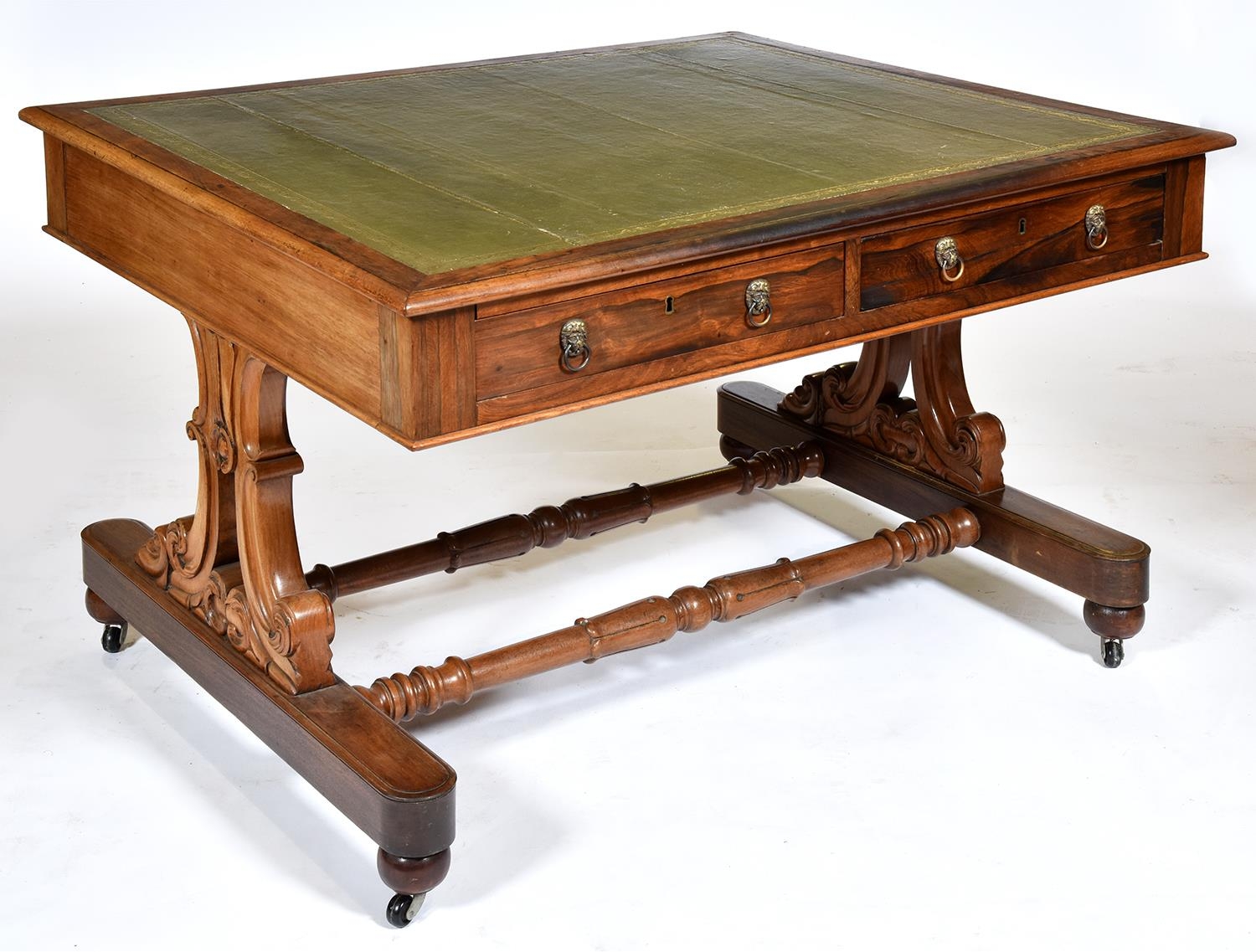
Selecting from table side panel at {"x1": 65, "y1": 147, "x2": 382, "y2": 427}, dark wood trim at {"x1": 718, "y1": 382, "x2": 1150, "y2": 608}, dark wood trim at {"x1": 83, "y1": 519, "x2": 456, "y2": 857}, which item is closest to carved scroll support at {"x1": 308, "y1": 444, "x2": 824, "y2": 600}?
dark wood trim at {"x1": 718, "y1": 382, "x2": 1150, "y2": 608}

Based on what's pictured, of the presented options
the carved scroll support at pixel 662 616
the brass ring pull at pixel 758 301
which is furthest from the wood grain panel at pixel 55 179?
the brass ring pull at pixel 758 301

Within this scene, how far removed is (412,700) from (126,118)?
3.50 ft

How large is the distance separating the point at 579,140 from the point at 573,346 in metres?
0.67

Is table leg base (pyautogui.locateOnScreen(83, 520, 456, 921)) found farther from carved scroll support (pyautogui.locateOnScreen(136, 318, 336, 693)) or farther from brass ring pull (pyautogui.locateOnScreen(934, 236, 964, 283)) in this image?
brass ring pull (pyautogui.locateOnScreen(934, 236, 964, 283))

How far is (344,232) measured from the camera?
258cm

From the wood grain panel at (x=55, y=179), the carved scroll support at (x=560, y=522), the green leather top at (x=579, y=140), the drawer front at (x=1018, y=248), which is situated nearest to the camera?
the green leather top at (x=579, y=140)

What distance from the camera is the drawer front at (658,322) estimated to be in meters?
2.53

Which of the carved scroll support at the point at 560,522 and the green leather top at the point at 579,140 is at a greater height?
the green leather top at the point at 579,140

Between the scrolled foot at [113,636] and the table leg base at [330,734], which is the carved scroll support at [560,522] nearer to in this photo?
the table leg base at [330,734]

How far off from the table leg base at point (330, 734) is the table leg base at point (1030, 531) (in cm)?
130

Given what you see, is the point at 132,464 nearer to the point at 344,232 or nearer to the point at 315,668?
the point at 315,668

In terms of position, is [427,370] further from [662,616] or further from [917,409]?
[917,409]

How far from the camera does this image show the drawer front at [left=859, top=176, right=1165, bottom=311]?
9.55 feet

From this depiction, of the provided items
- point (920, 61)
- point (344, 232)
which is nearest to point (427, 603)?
point (344, 232)
